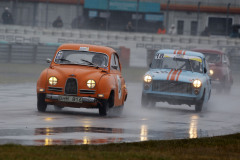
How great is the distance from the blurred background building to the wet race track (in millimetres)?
31226

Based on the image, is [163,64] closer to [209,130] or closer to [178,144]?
[209,130]

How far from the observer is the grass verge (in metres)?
8.44

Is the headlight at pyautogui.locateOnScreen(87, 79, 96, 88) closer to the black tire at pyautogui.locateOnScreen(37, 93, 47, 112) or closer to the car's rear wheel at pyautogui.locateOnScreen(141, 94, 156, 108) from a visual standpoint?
the black tire at pyautogui.locateOnScreen(37, 93, 47, 112)

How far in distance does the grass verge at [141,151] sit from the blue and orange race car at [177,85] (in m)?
6.63

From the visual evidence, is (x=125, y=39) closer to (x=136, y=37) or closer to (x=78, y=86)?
(x=136, y=37)

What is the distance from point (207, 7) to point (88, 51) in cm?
3750

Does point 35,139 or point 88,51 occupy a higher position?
point 88,51

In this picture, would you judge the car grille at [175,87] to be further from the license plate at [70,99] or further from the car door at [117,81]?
the license plate at [70,99]

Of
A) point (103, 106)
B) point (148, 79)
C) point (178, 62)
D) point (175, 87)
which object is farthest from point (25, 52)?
point (103, 106)

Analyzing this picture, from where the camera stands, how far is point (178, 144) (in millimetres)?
10414

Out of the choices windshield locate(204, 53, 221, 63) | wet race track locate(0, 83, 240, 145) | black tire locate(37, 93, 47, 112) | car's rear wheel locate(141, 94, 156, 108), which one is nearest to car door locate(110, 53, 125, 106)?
wet race track locate(0, 83, 240, 145)

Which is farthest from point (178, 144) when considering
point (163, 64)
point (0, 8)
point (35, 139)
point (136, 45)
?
point (0, 8)

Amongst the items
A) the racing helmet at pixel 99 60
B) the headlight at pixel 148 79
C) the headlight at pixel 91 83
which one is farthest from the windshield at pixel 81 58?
the headlight at pixel 148 79

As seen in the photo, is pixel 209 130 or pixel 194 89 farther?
pixel 194 89
